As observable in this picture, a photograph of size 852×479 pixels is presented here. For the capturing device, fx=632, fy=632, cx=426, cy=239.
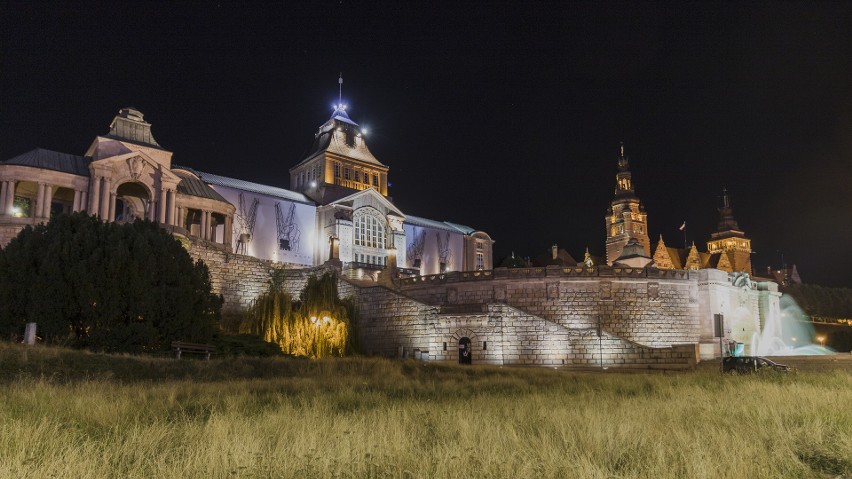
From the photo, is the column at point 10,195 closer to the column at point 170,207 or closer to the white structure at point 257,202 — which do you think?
the white structure at point 257,202

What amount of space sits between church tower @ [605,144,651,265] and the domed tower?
4936cm

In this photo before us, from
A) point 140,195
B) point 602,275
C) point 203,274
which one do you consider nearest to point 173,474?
point 203,274

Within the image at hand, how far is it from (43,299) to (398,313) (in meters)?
18.5

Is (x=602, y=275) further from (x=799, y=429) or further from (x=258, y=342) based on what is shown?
(x=799, y=429)

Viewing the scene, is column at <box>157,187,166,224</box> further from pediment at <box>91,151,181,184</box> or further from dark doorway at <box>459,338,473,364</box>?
dark doorway at <box>459,338,473,364</box>

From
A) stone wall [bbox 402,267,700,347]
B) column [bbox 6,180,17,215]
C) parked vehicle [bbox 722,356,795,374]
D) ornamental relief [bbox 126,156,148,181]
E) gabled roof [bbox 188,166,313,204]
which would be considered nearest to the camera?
parked vehicle [bbox 722,356,795,374]

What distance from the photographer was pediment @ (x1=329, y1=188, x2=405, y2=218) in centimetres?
6278

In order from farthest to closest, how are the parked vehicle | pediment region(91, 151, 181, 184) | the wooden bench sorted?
pediment region(91, 151, 181, 184) → the parked vehicle → the wooden bench

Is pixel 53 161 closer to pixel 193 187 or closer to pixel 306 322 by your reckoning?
pixel 193 187

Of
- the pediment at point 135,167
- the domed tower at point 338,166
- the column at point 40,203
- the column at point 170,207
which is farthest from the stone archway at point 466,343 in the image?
the domed tower at point 338,166

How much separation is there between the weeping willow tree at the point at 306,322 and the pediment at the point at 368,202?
25.2 metres

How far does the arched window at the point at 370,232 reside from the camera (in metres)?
63.1

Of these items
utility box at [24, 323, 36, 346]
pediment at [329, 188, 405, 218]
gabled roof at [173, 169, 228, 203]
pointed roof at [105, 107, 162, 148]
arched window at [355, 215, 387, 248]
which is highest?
pointed roof at [105, 107, 162, 148]

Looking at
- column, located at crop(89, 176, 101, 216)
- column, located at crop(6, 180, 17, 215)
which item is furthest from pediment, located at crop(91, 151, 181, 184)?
column, located at crop(6, 180, 17, 215)
